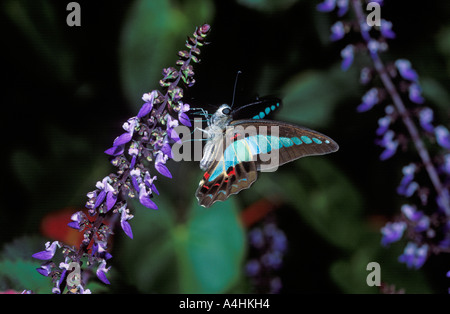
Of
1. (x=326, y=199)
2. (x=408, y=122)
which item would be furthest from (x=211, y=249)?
(x=408, y=122)

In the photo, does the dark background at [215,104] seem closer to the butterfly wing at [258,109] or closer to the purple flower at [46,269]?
the butterfly wing at [258,109]

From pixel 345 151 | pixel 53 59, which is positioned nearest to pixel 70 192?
pixel 53 59

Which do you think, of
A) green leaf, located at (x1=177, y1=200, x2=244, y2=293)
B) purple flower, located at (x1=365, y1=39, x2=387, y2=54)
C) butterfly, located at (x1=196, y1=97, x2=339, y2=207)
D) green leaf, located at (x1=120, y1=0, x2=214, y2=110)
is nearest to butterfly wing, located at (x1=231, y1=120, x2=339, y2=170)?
butterfly, located at (x1=196, y1=97, x2=339, y2=207)

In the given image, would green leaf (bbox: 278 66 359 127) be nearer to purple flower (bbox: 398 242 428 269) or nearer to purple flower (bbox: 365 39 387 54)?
purple flower (bbox: 365 39 387 54)

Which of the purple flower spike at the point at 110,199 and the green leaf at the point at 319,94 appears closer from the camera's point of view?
the purple flower spike at the point at 110,199

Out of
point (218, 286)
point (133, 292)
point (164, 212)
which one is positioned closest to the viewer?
point (133, 292)

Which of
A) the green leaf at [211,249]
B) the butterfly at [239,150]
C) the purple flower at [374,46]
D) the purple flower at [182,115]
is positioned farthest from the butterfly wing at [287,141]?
the green leaf at [211,249]

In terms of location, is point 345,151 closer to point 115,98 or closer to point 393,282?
point 393,282

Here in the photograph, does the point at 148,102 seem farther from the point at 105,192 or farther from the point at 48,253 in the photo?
the point at 48,253
